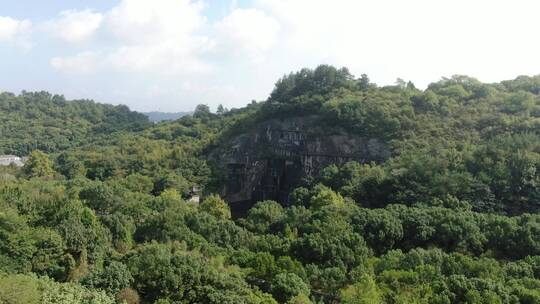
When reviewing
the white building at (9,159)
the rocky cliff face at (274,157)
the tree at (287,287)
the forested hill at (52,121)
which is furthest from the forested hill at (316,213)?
the forested hill at (52,121)

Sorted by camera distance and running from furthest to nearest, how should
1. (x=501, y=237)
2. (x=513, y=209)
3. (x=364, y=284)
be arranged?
(x=513, y=209), (x=501, y=237), (x=364, y=284)

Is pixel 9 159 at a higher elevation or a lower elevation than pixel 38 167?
lower

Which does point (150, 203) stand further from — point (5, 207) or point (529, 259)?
point (529, 259)

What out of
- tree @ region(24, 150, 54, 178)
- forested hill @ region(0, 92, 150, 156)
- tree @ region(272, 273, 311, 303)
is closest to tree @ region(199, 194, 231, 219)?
tree @ region(272, 273, 311, 303)

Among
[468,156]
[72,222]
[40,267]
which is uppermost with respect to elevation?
[468,156]

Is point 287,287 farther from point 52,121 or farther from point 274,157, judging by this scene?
point 52,121

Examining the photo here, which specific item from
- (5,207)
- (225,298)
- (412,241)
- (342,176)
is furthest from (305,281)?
(342,176)

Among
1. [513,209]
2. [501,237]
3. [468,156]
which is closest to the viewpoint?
[501,237]

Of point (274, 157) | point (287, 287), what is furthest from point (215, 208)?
point (287, 287)

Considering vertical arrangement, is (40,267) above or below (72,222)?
below
